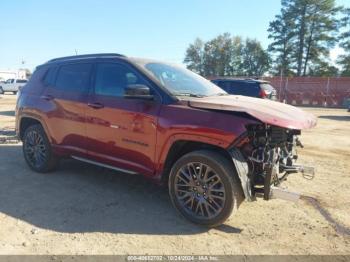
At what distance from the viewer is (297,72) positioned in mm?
59375

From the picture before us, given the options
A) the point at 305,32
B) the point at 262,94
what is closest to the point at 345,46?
the point at 305,32

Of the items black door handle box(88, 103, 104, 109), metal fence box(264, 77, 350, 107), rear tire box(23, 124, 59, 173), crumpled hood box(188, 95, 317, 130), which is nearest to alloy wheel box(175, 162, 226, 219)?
crumpled hood box(188, 95, 317, 130)

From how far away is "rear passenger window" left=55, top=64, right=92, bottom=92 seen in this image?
5.43 metres

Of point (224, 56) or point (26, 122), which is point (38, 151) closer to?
point (26, 122)

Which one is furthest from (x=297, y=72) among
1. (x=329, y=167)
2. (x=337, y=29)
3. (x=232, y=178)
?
(x=232, y=178)

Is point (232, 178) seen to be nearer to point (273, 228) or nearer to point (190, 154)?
point (190, 154)

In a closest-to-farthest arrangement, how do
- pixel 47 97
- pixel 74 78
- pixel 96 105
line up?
1. pixel 96 105
2. pixel 74 78
3. pixel 47 97

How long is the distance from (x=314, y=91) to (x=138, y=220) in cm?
3132

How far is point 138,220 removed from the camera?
428 cm

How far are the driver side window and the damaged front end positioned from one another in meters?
1.61

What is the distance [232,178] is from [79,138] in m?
2.60

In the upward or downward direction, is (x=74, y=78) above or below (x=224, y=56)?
below

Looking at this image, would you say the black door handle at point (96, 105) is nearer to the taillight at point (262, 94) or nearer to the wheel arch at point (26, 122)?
the wheel arch at point (26, 122)

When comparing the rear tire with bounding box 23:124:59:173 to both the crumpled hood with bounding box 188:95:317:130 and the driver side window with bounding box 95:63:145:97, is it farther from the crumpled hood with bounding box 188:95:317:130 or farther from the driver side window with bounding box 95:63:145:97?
the crumpled hood with bounding box 188:95:317:130
